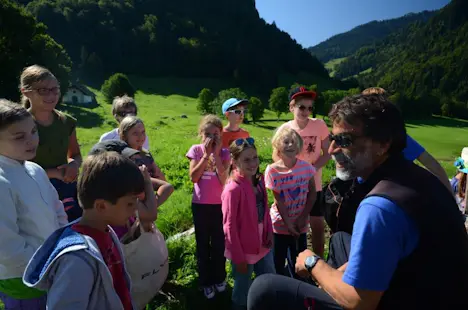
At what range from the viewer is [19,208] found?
8.57 feet

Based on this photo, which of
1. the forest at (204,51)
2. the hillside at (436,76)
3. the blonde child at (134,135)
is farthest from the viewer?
the forest at (204,51)

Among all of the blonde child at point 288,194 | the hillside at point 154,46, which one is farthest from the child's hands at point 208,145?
the hillside at point 154,46

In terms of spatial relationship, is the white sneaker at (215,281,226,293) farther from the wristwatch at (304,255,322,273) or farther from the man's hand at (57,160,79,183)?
the man's hand at (57,160,79,183)

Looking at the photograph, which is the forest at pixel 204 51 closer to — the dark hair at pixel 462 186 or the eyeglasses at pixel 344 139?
the dark hair at pixel 462 186

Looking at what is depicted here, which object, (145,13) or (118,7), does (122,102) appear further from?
(145,13)

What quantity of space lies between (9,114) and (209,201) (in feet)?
7.95

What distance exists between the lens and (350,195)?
10.6ft

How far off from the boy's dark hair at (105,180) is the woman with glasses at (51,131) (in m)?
1.93

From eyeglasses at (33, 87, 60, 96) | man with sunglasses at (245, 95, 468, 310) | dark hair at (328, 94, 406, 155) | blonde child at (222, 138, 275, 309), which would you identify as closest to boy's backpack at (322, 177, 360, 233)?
blonde child at (222, 138, 275, 309)

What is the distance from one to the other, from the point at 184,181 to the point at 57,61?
3546 cm

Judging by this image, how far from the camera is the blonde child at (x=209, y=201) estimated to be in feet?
14.2

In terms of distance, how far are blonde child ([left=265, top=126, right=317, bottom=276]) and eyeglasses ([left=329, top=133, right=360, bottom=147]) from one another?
190 centimetres

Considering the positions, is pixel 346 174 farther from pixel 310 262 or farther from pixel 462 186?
Result: pixel 462 186

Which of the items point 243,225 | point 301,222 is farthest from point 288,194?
point 243,225
